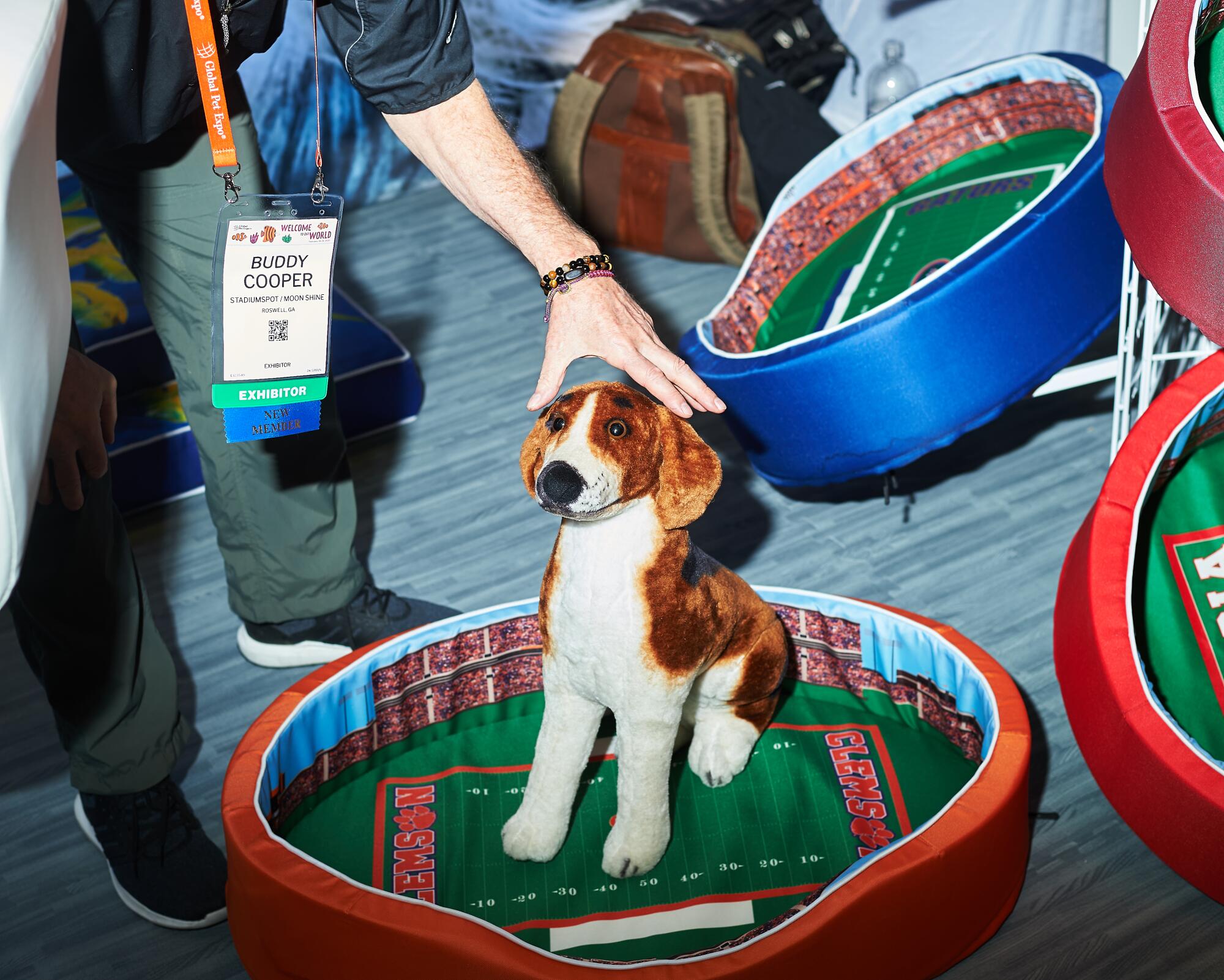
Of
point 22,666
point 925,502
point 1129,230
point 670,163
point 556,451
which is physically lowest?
point 22,666

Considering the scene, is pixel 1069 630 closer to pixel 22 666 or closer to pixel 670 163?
pixel 22 666

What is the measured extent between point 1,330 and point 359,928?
0.70 meters

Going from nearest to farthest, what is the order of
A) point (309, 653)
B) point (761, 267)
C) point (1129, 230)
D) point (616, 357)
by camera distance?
1. point (616, 357)
2. point (1129, 230)
3. point (309, 653)
4. point (761, 267)

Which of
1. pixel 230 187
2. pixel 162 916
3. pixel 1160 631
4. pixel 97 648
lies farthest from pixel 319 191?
pixel 1160 631

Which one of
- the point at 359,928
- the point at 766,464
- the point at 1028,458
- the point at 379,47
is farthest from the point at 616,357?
the point at 1028,458

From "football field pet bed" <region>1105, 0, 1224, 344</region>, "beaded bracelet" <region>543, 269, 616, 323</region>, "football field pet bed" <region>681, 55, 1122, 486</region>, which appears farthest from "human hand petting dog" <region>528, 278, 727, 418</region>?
"football field pet bed" <region>681, 55, 1122, 486</region>

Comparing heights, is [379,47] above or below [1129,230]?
above

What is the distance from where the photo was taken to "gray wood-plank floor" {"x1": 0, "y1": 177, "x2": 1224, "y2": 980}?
1.53 m

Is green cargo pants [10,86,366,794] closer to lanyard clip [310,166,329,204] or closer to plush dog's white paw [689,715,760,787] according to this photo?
lanyard clip [310,166,329,204]

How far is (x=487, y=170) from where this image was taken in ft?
4.75

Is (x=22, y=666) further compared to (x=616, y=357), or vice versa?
(x=22, y=666)

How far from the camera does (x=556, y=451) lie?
4.17 ft

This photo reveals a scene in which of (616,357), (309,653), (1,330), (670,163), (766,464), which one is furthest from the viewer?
(670,163)

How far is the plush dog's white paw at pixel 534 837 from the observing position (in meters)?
1.51
